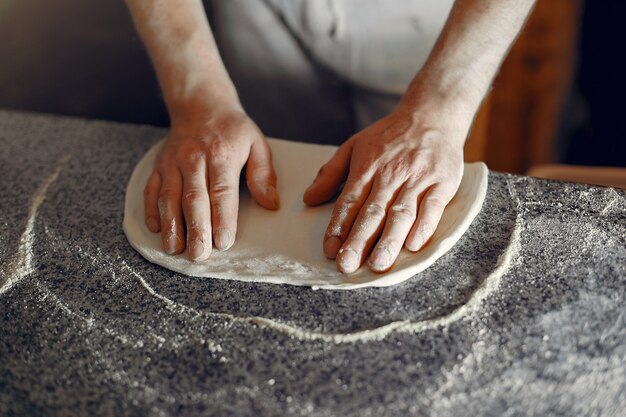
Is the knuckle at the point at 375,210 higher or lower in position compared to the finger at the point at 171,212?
higher

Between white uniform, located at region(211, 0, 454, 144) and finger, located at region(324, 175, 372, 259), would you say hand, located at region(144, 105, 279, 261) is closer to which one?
finger, located at region(324, 175, 372, 259)

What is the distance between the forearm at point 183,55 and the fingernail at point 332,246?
331 millimetres

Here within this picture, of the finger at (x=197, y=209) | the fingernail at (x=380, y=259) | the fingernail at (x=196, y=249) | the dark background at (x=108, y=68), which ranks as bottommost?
the dark background at (x=108, y=68)

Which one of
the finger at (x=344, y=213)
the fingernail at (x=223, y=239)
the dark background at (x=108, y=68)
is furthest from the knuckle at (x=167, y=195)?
the dark background at (x=108, y=68)

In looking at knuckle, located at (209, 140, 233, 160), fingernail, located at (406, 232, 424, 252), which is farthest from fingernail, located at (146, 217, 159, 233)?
fingernail, located at (406, 232, 424, 252)

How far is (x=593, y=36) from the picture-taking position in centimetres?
187

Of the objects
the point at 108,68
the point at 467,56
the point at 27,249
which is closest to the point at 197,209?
the point at 27,249

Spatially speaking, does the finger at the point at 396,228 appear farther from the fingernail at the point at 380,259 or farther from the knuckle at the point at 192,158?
the knuckle at the point at 192,158

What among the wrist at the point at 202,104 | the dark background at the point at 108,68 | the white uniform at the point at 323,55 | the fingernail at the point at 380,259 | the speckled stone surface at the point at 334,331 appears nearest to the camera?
the speckled stone surface at the point at 334,331

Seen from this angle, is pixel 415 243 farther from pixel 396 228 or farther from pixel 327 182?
pixel 327 182

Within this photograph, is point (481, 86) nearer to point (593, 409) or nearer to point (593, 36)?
point (593, 409)

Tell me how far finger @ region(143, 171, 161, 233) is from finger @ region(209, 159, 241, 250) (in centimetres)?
8

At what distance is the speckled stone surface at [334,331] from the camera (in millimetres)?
650

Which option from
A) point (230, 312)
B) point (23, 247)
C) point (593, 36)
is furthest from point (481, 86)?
point (593, 36)
